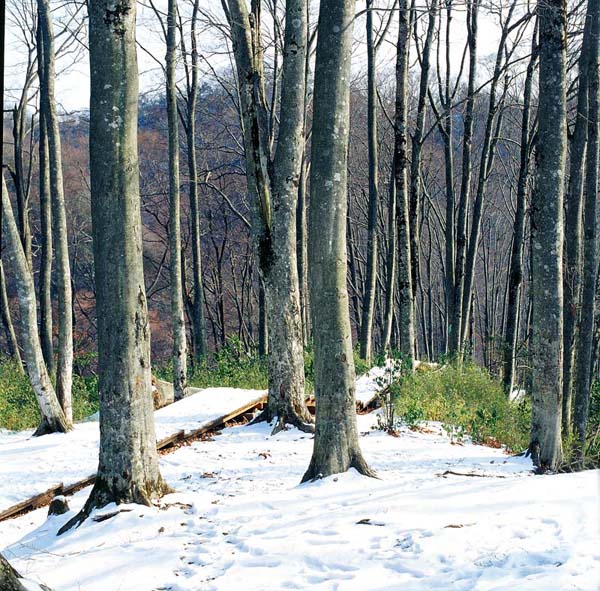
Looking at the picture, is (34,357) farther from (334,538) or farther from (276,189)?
(334,538)

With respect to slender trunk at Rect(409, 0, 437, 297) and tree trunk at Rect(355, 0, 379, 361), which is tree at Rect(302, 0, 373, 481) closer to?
slender trunk at Rect(409, 0, 437, 297)

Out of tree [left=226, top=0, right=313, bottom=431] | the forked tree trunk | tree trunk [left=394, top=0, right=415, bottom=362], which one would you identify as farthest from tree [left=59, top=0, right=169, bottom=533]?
tree trunk [left=394, top=0, right=415, bottom=362]

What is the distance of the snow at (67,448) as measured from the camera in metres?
7.02

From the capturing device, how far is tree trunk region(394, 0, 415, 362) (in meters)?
12.6

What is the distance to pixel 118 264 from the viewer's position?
18.5 ft

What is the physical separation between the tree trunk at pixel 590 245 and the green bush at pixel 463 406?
34.5 inches

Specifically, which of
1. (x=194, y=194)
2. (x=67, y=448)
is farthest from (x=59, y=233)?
(x=194, y=194)

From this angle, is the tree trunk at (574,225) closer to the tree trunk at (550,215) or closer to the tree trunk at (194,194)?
the tree trunk at (550,215)

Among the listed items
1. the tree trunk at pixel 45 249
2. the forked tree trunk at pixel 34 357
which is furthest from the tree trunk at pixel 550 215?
the tree trunk at pixel 45 249

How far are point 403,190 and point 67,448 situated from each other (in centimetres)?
771

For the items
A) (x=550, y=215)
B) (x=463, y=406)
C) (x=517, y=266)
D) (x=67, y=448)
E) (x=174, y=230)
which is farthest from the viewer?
(x=517, y=266)

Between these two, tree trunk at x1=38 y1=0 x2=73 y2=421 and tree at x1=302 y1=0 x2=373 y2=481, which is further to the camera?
tree trunk at x1=38 y1=0 x2=73 y2=421

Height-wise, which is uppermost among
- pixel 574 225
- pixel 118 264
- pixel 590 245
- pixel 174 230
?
pixel 174 230

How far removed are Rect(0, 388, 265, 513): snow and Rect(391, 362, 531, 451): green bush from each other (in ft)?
8.36
